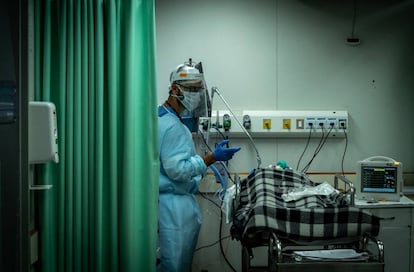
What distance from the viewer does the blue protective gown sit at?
2465mm

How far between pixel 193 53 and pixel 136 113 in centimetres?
155

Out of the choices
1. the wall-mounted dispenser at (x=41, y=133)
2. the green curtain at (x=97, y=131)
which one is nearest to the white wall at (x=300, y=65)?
the green curtain at (x=97, y=131)

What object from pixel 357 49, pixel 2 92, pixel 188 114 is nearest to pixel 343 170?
pixel 357 49

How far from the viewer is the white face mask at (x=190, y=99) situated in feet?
8.53

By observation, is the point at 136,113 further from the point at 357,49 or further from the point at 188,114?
the point at 357,49

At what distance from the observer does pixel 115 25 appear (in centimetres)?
181

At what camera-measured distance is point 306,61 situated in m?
3.34

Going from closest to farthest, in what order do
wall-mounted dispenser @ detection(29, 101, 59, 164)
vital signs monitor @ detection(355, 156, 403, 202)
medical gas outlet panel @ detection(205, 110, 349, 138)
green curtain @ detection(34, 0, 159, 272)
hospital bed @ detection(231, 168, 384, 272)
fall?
1. wall-mounted dispenser @ detection(29, 101, 59, 164)
2. green curtain @ detection(34, 0, 159, 272)
3. hospital bed @ detection(231, 168, 384, 272)
4. vital signs monitor @ detection(355, 156, 403, 202)
5. medical gas outlet panel @ detection(205, 110, 349, 138)

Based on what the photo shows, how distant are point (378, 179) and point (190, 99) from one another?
1.46m

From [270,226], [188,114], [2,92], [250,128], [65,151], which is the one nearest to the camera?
[2,92]

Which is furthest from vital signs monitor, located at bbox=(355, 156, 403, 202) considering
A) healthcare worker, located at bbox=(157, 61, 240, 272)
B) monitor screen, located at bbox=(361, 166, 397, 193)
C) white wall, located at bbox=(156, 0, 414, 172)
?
healthcare worker, located at bbox=(157, 61, 240, 272)

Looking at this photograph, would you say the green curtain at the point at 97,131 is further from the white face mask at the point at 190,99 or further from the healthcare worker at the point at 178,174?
the white face mask at the point at 190,99

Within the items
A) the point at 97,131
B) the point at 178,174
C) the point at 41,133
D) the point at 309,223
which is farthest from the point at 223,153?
the point at 41,133

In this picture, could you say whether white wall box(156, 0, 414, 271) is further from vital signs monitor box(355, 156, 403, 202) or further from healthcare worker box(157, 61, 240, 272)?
healthcare worker box(157, 61, 240, 272)
